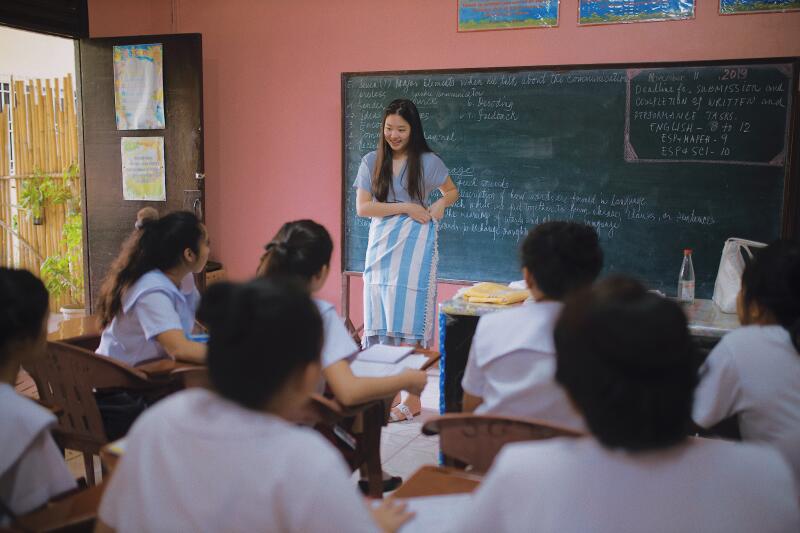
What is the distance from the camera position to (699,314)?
2570mm

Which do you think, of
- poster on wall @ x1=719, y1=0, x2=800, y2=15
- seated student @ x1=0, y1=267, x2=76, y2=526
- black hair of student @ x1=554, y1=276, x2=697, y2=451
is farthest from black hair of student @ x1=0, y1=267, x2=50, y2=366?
poster on wall @ x1=719, y1=0, x2=800, y2=15

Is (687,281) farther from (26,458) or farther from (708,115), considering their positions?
(26,458)

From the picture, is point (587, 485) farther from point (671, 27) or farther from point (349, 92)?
point (349, 92)

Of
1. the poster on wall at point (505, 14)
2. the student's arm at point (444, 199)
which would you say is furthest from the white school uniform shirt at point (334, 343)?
the poster on wall at point (505, 14)

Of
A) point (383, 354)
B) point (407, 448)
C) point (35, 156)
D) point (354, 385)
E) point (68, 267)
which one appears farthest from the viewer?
point (35, 156)

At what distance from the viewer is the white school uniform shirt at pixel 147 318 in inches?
84.7

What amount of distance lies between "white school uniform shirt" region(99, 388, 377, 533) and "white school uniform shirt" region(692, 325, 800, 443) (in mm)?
899

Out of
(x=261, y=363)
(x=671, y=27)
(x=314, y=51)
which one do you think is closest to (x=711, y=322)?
(x=261, y=363)

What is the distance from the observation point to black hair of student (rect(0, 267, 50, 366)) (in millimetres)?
1390

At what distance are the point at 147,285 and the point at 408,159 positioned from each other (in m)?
1.74

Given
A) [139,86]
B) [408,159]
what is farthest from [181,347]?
[139,86]

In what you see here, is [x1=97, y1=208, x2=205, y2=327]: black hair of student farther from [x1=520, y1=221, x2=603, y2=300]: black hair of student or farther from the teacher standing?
the teacher standing

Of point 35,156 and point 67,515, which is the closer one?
point 67,515

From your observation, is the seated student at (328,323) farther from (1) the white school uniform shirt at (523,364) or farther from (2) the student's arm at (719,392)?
(2) the student's arm at (719,392)
